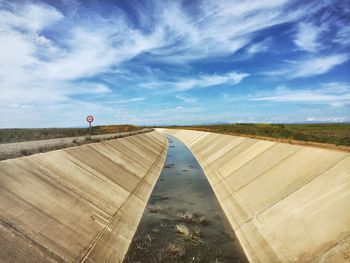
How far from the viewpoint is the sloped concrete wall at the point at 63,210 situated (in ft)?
26.3

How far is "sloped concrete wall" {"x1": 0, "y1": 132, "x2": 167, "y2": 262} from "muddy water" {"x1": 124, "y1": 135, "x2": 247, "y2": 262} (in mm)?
664

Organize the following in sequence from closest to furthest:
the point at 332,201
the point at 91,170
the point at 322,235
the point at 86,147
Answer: the point at 322,235, the point at 332,201, the point at 91,170, the point at 86,147

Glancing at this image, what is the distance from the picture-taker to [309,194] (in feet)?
36.6

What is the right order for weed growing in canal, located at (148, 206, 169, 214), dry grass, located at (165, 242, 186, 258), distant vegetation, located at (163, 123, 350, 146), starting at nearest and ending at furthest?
dry grass, located at (165, 242, 186, 258) → weed growing in canal, located at (148, 206, 169, 214) → distant vegetation, located at (163, 123, 350, 146)

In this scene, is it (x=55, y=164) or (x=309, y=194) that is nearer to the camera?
(x=309, y=194)

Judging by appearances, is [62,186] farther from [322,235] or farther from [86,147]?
[322,235]

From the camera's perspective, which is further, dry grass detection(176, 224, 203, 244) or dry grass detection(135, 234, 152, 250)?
dry grass detection(176, 224, 203, 244)

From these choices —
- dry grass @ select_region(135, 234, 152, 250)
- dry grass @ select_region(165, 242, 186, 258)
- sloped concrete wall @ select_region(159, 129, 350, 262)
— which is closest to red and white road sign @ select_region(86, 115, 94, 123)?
sloped concrete wall @ select_region(159, 129, 350, 262)

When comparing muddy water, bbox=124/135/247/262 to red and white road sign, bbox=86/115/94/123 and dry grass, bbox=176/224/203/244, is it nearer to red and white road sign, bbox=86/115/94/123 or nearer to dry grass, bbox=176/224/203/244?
dry grass, bbox=176/224/203/244

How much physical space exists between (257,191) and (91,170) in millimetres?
8566

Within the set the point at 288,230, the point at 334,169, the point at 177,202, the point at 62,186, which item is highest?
the point at 334,169

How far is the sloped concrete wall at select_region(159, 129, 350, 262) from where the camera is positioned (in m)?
8.56

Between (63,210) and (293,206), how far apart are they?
26.7ft

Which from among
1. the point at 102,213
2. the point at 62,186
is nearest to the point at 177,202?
the point at 102,213
